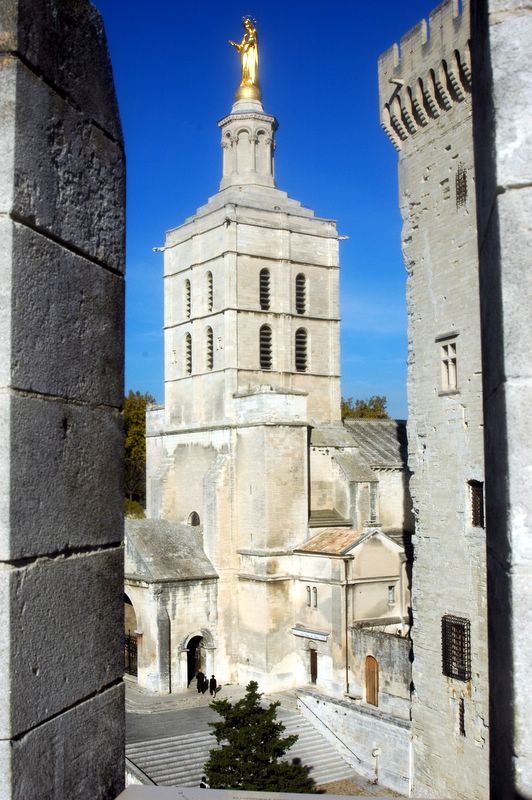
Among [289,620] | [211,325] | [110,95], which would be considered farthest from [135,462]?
[110,95]

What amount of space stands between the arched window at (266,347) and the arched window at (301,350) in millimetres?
1532

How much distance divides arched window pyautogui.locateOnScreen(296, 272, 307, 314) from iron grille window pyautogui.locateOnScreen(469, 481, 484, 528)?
75.2 feet

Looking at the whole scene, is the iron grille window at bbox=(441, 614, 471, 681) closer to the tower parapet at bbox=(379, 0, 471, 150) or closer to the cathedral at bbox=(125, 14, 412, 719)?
the tower parapet at bbox=(379, 0, 471, 150)

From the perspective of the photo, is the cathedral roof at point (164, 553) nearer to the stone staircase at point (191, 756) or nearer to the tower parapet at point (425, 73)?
the stone staircase at point (191, 756)

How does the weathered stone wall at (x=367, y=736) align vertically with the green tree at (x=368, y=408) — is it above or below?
below

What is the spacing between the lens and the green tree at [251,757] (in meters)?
17.8

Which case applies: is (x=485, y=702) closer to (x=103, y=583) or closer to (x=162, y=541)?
(x=103, y=583)

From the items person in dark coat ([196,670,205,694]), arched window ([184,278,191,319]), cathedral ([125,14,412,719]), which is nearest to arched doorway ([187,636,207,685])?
cathedral ([125,14,412,719])

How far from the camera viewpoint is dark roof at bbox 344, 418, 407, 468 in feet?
115

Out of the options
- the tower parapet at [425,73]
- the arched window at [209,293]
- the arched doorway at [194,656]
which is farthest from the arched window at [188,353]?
the tower parapet at [425,73]

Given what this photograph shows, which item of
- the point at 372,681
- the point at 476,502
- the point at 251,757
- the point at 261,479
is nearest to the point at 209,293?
the point at 261,479

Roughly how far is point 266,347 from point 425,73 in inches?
810

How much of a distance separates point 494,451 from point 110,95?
7.58 feet

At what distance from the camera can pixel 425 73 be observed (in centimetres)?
1545
